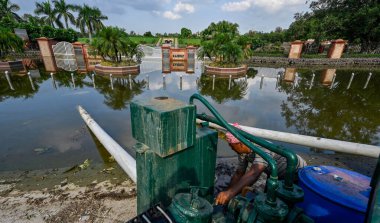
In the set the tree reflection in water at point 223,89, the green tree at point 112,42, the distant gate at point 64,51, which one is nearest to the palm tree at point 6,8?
the distant gate at point 64,51

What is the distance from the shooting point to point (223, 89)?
497 inches

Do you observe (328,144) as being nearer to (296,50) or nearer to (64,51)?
(296,50)

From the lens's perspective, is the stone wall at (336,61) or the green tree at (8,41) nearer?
the green tree at (8,41)

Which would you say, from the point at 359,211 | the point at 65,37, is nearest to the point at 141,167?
the point at 359,211

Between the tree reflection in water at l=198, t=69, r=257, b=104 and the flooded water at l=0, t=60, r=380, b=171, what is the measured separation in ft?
0.17

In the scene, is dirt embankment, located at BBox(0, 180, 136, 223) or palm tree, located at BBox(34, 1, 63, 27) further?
palm tree, located at BBox(34, 1, 63, 27)

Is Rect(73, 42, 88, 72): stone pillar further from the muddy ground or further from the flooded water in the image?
the muddy ground

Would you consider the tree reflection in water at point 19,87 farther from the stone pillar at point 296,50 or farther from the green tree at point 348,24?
the green tree at point 348,24

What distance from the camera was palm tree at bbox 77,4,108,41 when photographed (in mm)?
38969

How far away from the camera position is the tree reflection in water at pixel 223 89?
1092cm

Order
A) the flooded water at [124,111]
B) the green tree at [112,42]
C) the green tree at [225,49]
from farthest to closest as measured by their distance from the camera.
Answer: the green tree at [225,49]
the green tree at [112,42]
the flooded water at [124,111]

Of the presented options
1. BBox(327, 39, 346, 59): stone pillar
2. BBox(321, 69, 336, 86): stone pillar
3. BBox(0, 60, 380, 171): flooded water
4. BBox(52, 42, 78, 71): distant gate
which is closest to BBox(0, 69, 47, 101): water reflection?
BBox(0, 60, 380, 171): flooded water

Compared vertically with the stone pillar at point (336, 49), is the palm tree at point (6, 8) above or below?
above

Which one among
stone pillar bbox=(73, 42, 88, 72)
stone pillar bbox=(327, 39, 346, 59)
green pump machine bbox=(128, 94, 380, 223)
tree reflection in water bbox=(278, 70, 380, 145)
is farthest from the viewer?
stone pillar bbox=(327, 39, 346, 59)
